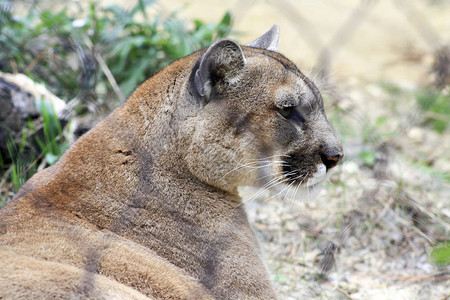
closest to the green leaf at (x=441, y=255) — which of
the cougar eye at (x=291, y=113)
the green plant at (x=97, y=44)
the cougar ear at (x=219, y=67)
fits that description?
the cougar eye at (x=291, y=113)

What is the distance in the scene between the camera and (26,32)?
204 inches

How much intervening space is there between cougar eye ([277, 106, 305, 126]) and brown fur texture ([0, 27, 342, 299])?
0.02 meters

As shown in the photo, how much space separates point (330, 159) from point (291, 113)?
362 millimetres

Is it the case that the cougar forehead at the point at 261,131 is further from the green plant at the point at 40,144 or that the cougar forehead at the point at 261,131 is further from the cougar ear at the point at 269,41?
the green plant at the point at 40,144

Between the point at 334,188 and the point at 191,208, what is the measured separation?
7.46 feet

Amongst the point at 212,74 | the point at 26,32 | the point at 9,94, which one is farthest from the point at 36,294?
the point at 26,32

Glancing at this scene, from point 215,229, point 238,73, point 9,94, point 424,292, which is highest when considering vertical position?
point 238,73

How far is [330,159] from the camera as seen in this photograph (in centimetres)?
288

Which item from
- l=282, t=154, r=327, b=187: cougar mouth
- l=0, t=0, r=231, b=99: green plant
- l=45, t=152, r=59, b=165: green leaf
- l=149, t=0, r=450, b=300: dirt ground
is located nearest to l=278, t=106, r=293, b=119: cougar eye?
l=282, t=154, r=327, b=187: cougar mouth

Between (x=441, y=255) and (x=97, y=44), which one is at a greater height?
(x=441, y=255)

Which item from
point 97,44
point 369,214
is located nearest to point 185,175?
point 369,214

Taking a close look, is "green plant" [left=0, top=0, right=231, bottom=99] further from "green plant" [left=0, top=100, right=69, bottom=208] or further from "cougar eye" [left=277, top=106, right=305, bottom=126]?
"cougar eye" [left=277, top=106, right=305, bottom=126]

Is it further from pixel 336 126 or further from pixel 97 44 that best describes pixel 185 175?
pixel 336 126

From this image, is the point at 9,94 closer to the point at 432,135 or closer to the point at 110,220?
the point at 110,220
